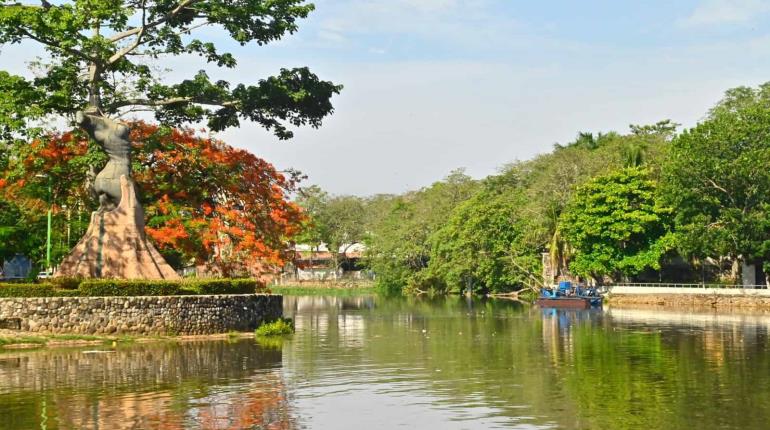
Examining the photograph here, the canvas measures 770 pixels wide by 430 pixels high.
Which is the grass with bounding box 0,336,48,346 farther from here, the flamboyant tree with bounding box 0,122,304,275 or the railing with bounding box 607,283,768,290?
the railing with bounding box 607,283,768,290

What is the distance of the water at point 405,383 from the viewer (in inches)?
745

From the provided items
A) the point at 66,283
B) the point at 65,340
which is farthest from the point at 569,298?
the point at 65,340

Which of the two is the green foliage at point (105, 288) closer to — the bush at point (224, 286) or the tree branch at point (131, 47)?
the bush at point (224, 286)

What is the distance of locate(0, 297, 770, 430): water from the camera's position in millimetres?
18922

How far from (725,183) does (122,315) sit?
46185 millimetres

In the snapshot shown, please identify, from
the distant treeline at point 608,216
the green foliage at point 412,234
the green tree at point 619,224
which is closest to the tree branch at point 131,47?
the distant treeline at point 608,216

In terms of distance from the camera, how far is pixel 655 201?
7331 cm

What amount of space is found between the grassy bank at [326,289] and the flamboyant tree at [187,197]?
2537 inches

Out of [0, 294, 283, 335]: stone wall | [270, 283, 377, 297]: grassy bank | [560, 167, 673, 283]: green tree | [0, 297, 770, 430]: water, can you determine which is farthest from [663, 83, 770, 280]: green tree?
[270, 283, 377, 297]: grassy bank

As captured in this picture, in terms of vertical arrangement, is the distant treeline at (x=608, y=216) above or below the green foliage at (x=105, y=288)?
above

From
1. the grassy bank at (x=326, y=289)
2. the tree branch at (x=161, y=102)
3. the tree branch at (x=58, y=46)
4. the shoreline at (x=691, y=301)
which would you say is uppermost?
the tree branch at (x=58, y=46)

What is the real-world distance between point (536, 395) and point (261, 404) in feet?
21.5

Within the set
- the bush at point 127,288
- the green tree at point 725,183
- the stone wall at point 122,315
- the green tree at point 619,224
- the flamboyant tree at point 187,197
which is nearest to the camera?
the stone wall at point 122,315

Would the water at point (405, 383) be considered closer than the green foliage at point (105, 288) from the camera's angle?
Yes
